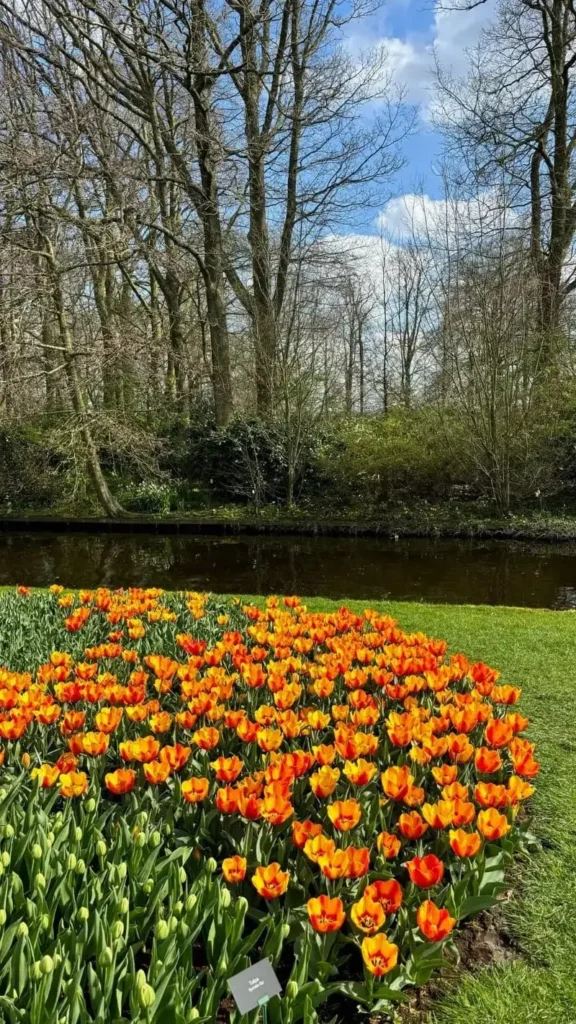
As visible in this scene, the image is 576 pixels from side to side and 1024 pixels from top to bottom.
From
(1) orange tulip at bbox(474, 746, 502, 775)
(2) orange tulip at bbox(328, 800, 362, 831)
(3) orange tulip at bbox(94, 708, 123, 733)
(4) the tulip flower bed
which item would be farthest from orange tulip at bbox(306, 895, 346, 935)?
(3) orange tulip at bbox(94, 708, 123, 733)

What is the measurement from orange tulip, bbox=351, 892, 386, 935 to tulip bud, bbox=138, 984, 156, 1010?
0.49m

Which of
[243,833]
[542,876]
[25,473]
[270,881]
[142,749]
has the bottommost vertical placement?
[542,876]

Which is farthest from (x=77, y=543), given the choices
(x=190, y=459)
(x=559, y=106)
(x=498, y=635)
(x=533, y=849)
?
(x=559, y=106)

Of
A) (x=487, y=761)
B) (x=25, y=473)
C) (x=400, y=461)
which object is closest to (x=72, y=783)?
(x=487, y=761)

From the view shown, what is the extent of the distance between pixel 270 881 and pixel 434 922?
406 mm

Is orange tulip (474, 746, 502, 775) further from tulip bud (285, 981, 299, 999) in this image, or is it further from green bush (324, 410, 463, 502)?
green bush (324, 410, 463, 502)

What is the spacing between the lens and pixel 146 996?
1.32 meters

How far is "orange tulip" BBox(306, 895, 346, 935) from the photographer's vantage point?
152 centimetres

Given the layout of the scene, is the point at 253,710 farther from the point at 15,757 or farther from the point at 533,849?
the point at 533,849

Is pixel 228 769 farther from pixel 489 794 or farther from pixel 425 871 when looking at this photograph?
pixel 489 794

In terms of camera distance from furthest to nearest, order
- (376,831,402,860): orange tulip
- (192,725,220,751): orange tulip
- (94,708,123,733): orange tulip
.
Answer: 1. (94,708,123,733): orange tulip
2. (192,725,220,751): orange tulip
3. (376,831,402,860): orange tulip

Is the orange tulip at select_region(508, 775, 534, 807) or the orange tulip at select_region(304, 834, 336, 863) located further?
the orange tulip at select_region(508, 775, 534, 807)

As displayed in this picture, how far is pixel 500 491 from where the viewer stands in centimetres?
1329

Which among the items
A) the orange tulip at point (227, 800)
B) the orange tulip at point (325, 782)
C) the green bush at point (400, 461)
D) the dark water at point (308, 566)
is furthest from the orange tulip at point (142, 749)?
the green bush at point (400, 461)
